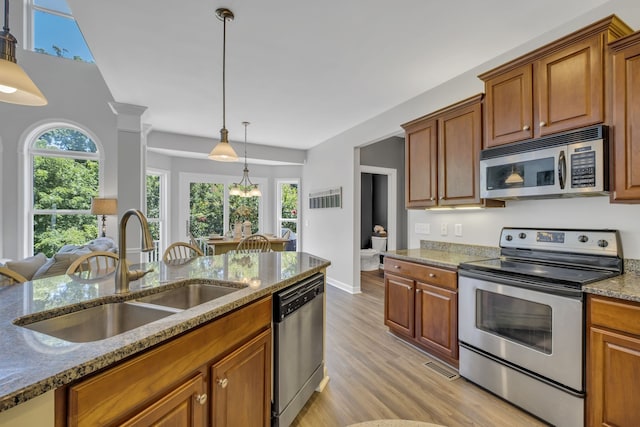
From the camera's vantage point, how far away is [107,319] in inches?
50.9

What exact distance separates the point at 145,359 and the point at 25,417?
280mm

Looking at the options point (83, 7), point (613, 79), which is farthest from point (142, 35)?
point (613, 79)

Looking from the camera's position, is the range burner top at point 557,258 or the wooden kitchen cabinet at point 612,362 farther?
the range burner top at point 557,258

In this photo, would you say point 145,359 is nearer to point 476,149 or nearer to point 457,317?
point 457,317

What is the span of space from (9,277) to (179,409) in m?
1.35

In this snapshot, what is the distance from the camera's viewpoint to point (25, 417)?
0.65 m

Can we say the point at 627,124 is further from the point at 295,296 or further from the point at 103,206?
the point at 103,206

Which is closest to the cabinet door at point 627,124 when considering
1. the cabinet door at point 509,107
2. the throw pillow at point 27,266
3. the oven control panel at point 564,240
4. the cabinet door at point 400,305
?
the oven control panel at point 564,240

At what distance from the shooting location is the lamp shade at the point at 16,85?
127 cm

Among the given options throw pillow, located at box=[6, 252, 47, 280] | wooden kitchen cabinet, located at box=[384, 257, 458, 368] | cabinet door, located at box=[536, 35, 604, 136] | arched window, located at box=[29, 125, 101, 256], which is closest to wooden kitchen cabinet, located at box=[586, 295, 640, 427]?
wooden kitchen cabinet, located at box=[384, 257, 458, 368]

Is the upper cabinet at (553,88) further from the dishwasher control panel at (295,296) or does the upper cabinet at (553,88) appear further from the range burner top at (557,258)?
the dishwasher control panel at (295,296)

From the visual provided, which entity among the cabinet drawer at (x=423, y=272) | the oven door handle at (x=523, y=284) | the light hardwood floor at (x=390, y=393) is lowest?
the light hardwood floor at (x=390, y=393)

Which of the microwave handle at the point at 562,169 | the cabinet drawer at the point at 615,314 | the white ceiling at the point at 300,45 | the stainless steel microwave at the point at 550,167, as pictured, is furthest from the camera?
the white ceiling at the point at 300,45

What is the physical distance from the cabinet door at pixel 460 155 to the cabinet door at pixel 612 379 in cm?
126
